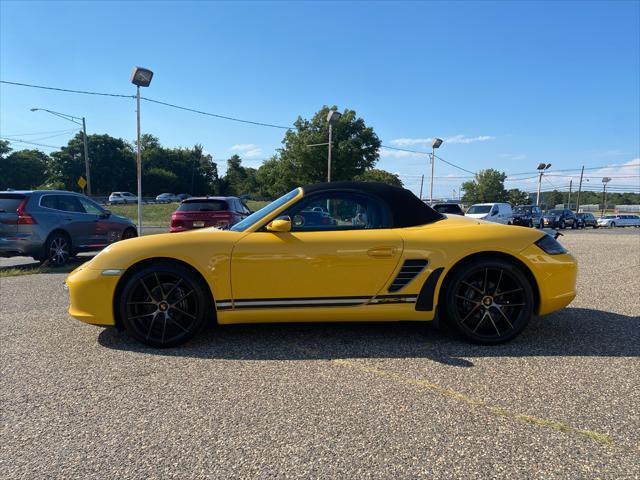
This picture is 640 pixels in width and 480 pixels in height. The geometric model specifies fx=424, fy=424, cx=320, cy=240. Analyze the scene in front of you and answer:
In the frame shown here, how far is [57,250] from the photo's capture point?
8477mm

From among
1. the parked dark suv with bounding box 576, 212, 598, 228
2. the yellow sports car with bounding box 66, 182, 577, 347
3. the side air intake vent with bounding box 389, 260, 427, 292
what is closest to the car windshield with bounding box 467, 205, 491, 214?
the yellow sports car with bounding box 66, 182, 577, 347

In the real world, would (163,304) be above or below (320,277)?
below

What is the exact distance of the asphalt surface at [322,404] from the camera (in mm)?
2023

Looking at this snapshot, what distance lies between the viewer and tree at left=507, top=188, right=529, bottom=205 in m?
108

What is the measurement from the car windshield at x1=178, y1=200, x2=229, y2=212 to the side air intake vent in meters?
7.07

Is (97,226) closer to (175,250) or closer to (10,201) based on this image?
(10,201)

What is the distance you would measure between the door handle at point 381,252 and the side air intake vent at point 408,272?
5.9 inches

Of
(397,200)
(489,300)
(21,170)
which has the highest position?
(21,170)

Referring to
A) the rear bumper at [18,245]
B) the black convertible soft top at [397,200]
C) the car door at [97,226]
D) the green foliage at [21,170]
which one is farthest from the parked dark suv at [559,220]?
the green foliage at [21,170]

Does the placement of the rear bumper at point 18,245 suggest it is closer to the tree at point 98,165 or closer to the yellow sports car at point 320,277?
the yellow sports car at point 320,277

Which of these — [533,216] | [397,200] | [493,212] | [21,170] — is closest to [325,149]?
[533,216]

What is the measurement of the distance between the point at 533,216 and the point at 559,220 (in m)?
6.64

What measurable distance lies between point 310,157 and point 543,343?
43.0m

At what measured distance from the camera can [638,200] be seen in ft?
457
